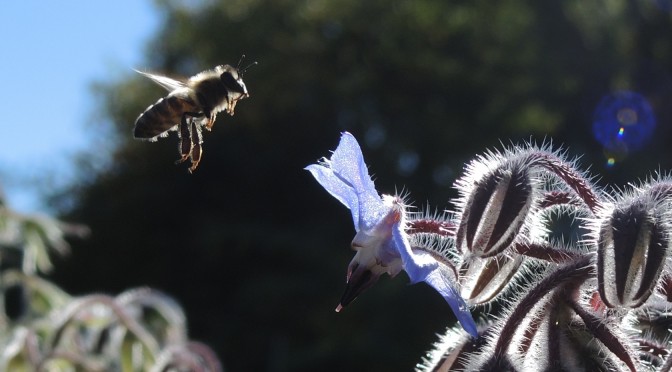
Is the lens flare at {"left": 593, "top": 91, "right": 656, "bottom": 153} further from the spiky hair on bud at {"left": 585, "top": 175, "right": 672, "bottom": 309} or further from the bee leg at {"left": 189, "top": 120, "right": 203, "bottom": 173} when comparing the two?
the spiky hair on bud at {"left": 585, "top": 175, "right": 672, "bottom": 309}

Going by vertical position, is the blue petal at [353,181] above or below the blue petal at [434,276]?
above

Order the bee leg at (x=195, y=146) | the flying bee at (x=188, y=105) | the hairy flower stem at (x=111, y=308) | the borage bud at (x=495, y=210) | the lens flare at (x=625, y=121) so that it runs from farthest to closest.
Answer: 1. the lens flare at (x=625, y=121)
2. the hairy flower stem at (x=111, y=308)
3. the flying bee at (x=188, y=105)
4. the bee leg at (x=195, y=146)
5. the borage bud at (x=495, y=210)

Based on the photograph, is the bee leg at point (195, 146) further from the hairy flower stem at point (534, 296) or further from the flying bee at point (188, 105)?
the hairy flower stem at point (534, 296)

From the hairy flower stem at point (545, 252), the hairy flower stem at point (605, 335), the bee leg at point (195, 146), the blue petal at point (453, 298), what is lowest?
the blue petal at point (453, 298)

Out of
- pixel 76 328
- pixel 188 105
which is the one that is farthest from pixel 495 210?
pixel 76 328

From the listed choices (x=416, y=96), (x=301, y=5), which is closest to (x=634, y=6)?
(x=416, y=96)

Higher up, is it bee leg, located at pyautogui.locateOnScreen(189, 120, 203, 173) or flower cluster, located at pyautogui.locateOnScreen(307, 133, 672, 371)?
bee leg, located at pyautogui.locateOnScreen(189, 120, 203, 173)

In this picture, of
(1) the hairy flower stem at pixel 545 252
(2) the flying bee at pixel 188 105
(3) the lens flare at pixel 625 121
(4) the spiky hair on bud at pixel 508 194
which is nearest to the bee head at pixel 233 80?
(2) the flying bee at pixel 188 105

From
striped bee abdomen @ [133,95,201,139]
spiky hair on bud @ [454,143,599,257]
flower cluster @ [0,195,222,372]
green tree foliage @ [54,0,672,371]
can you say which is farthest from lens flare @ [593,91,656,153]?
spiky hair on bud @ [454,143,599,257]
